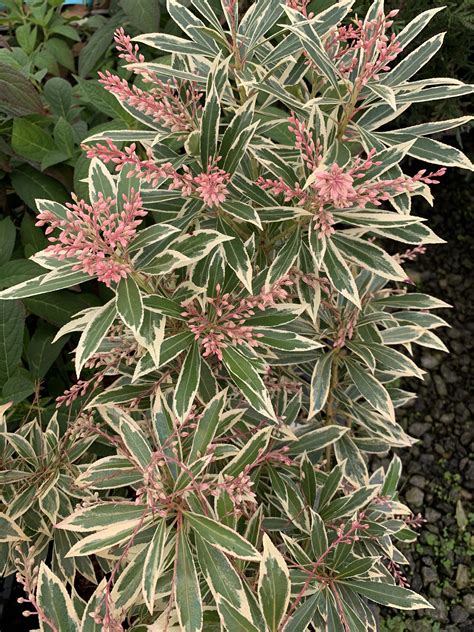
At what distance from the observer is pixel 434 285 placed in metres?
3.26

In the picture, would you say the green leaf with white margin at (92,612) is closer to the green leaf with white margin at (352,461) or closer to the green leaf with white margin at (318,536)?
the green leaf with white margin at (318,536)

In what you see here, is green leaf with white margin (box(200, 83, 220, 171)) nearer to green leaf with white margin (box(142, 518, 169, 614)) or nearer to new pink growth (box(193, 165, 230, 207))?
new pink growth (box(193, 165, 230, 207))

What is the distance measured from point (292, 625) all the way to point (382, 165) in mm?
948

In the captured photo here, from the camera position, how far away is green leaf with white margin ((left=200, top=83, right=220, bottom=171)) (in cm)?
118

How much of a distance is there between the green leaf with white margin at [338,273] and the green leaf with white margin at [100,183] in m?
0.46

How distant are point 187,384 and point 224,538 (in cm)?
31

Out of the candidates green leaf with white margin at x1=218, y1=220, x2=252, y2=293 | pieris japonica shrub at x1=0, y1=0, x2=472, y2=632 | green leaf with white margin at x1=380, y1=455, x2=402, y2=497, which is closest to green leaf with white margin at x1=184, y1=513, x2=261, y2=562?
pieris japonica shrub at x1=0, y1=0, x2=472, y2=632

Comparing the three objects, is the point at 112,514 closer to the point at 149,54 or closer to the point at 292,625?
the point at 292,625

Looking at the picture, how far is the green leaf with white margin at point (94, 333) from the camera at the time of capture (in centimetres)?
109

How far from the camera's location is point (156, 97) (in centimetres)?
136

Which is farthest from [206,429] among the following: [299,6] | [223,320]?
[299,6]

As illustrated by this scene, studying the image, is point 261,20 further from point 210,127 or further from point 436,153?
point 436,153

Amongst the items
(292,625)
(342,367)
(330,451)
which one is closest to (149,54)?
(342,367)

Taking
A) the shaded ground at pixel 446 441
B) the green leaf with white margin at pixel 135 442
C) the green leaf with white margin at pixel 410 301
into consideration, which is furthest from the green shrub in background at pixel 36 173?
the shaded ground at pixel 446 441
